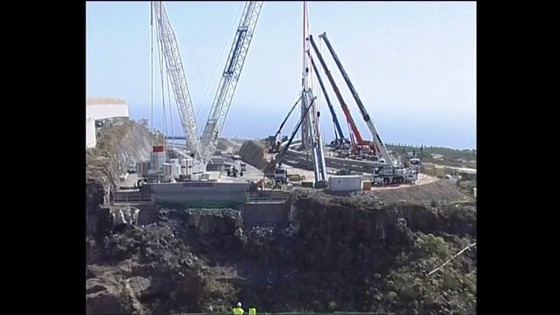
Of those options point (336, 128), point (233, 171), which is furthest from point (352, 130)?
point (233, 171)

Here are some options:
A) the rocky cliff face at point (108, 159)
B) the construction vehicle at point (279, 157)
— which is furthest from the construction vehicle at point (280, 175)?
the rocky cliff face at point (108, 159)

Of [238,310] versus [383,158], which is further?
[383,158]

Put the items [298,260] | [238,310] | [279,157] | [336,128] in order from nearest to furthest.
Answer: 1. [238,310]
2. [298,260]
3. [279,157]
4. [336,128]

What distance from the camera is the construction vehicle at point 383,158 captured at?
22.6 feet

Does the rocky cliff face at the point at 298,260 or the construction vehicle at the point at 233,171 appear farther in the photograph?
the construction vehicle at the point at 233,171

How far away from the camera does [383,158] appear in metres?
7.36

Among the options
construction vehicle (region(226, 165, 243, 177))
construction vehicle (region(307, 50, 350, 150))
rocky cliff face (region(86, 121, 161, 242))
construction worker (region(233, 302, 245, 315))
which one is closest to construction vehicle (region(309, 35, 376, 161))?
construction vehicle (region(307, 50, 350, 150))

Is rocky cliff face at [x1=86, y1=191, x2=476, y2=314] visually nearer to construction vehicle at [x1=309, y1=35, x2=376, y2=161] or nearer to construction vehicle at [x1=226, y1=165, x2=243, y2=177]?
construction vehicle at [x1=226, y1=165, x2=243, y2=177]

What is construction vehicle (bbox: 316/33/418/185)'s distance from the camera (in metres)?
6.90

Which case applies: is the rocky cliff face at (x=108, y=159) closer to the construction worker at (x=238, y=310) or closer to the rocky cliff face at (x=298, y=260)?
the rocky cliff face at (x=298, y=260)

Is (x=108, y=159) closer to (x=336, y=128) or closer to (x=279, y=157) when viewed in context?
(x=279, y=157)
